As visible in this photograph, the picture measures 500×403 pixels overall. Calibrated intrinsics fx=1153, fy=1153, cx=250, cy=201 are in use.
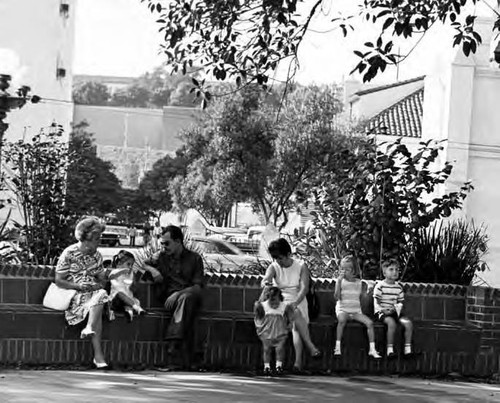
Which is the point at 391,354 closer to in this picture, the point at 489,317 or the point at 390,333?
the point at 390,333

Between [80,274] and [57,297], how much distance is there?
0.31m

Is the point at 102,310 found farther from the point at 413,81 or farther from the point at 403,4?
the point at 413,81

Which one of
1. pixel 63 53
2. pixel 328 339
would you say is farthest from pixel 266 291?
pixel 63 53

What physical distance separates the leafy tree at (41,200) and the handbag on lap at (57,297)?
1.43m

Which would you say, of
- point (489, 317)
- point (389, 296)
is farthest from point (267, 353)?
point (489, 317)

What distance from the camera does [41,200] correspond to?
12469 millimetres

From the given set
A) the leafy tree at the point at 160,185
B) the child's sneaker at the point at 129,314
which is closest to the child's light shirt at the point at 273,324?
the child's sneaker at the point at 129,314

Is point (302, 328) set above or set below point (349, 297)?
below

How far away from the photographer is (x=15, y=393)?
908 centimetres

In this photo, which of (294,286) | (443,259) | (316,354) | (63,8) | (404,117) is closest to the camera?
(316,354)

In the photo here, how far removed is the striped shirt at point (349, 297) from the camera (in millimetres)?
11328

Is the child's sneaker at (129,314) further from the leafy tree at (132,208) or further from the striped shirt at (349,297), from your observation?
the leafy tree at (132,208)

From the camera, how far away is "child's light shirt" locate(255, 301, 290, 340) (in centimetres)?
1084

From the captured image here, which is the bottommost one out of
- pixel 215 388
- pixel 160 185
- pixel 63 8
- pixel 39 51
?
pixel 215 388
